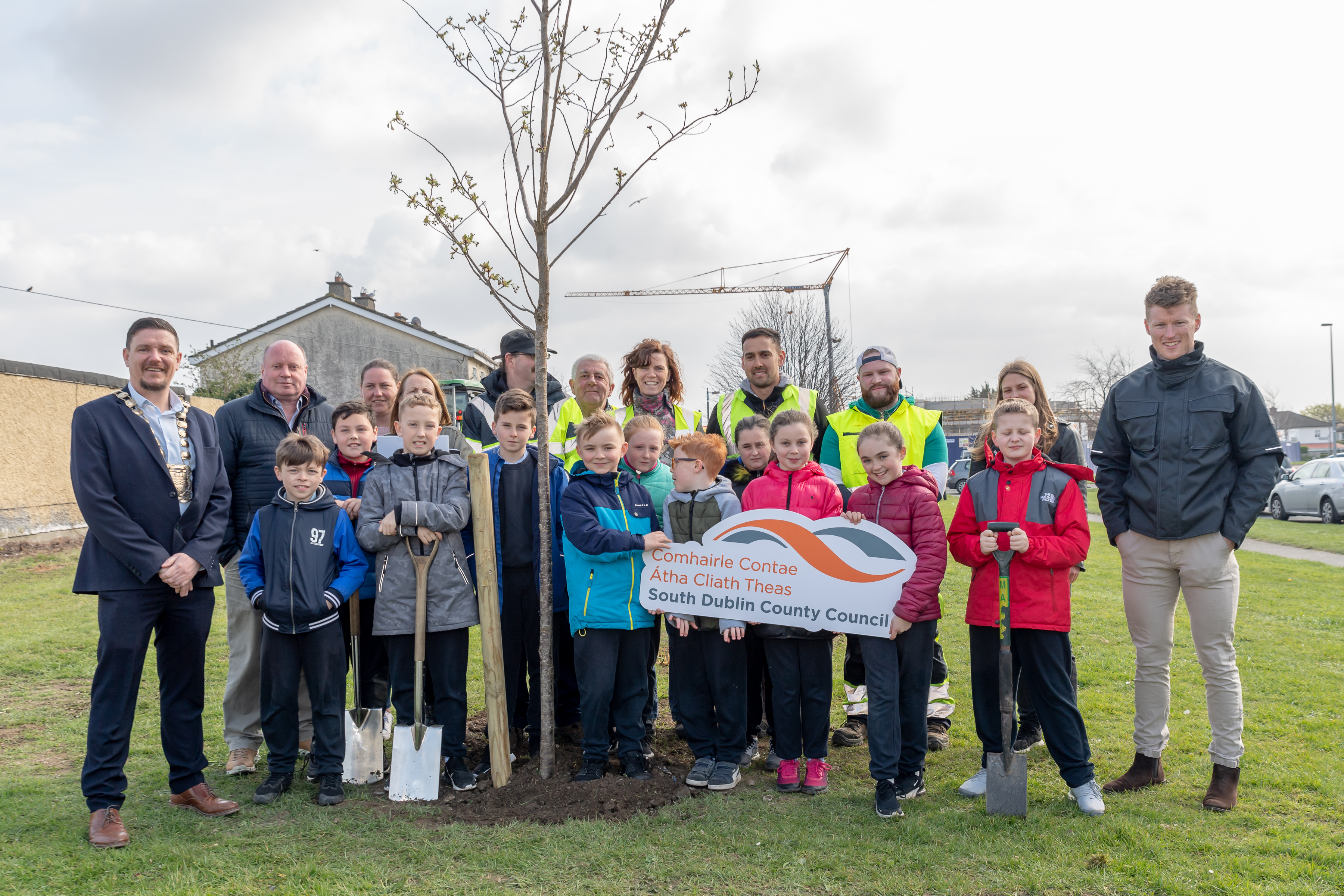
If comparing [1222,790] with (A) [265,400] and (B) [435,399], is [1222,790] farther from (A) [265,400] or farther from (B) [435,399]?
(A) [265,400]

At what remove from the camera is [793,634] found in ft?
14.5

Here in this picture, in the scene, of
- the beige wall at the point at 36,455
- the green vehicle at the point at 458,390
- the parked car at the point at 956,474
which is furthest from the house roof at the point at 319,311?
the parked car at the point at 956,474

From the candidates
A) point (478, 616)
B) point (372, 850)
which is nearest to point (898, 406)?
point (478, 616)

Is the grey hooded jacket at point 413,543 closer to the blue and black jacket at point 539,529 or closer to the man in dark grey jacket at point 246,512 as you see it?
the blue and black jacket at point 539,529

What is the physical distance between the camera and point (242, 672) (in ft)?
16.1

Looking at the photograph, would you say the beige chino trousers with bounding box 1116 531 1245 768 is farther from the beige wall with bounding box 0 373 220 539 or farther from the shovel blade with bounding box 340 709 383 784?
the beige wall with bounding box 0 373 220 539

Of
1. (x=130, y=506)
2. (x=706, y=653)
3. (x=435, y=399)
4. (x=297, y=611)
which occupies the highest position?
(x=435, y=399)

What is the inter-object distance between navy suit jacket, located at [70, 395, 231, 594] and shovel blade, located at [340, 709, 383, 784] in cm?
112

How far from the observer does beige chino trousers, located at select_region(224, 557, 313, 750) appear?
16.0ft

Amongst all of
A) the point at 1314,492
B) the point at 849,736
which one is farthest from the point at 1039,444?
the point at 1314,492

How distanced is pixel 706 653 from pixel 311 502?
7.77ft

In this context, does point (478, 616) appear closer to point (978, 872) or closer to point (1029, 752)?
point (978, 872)

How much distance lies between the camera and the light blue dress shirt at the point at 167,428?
4219mm

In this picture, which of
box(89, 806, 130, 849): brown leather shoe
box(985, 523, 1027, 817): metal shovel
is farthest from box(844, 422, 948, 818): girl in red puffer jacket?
box(89, 806, 130, 849): brown leather shoe
